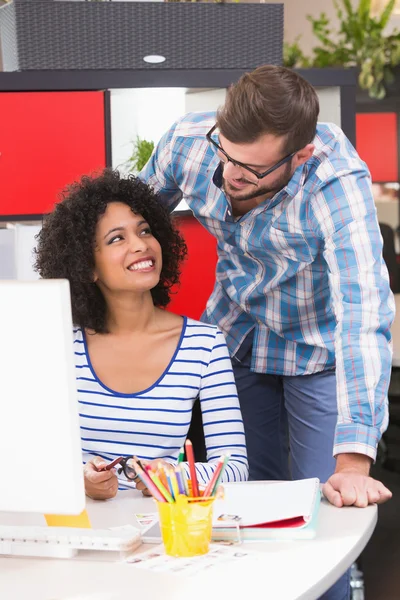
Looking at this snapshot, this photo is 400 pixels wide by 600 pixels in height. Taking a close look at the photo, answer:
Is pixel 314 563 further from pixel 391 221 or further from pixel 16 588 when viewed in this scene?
pixel 391 221

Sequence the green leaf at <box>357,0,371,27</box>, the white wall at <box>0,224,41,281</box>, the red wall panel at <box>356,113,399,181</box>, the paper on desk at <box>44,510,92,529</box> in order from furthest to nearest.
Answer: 1. the red wall panel at <box>356,113,399,181</box>
2. the green leaf at <box>357,0,371,27</box>
3. the white wall at <box>0,224,41,281</box>
4. the paper on desk at <box>44,510,92,529</box>

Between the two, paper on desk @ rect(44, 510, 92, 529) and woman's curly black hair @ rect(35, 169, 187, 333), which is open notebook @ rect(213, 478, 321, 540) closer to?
paper on desk @ rect(44, 510, 92, 529)

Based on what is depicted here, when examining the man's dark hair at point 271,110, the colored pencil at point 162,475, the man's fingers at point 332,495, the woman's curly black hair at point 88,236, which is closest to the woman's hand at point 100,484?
the colored pencil at point 162,475

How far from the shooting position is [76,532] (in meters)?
1.28

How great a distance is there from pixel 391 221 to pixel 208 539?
7071 mm

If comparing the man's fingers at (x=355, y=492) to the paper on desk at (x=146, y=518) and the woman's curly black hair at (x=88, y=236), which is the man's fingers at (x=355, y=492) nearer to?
the paper on desk at (x=146, y=518)

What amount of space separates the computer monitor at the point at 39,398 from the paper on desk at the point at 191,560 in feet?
0.51

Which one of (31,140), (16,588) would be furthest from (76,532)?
(31,140)

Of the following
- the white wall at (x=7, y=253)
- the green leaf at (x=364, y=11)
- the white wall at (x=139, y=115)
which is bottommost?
the white wall at (x=7, y=253)

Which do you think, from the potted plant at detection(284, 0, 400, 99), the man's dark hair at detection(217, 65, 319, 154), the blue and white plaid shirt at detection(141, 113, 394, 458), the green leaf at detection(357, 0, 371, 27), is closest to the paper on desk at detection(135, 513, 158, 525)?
the blue and white plaid shirt at detection(141, 113, 394, 458)

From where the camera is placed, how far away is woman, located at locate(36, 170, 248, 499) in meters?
1.84

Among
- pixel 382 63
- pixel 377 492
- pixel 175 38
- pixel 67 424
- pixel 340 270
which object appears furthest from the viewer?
pixel 382 63

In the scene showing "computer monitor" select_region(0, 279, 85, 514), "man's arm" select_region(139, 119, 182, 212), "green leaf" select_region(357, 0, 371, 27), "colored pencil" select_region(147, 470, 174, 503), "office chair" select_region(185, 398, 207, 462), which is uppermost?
"green leaf" select_region(357, 0, 371, 27)

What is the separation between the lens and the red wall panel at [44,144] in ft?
8.20
